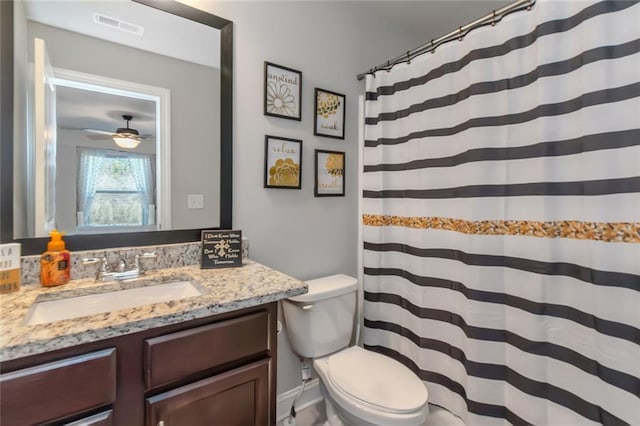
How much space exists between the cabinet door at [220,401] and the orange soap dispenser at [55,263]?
0.55 meters

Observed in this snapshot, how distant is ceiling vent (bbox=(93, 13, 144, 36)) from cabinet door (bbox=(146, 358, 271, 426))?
1.34 metres

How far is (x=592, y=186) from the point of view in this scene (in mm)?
951

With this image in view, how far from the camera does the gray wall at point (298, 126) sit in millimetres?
1455

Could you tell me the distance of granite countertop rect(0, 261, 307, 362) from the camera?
66cm

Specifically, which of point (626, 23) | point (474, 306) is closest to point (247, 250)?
point (474, 306)

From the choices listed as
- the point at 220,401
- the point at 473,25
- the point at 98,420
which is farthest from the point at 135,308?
the point at 473,25

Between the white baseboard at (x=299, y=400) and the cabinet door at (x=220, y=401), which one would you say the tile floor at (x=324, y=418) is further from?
the cabinet door at (x=220, y=401)

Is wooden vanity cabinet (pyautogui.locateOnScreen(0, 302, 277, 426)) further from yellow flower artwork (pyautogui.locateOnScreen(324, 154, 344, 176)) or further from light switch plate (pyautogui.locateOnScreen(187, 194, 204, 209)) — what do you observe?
yellow flower artwork (pyautogui.locateOnScreen(324, 154, 344, 176))

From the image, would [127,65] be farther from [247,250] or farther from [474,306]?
[474,306]

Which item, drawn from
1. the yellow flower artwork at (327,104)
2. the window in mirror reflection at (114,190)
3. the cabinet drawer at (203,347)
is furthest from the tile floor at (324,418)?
the yellow flower artwork at (327,104)

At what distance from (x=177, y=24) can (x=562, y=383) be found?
2077 millimetres

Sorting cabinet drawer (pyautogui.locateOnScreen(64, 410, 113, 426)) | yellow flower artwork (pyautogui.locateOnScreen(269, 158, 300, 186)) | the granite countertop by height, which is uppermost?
yellow flower artwork (pyautogui.locateOnScreen(269, 158, 300, 186))

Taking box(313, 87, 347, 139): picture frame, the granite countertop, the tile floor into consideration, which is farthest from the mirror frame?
the tile floor

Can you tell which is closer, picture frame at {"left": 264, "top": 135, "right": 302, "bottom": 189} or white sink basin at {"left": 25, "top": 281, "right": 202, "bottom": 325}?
white sink basin at {"left": 25, "top": 281, "right": 202, "bottom": 325}
